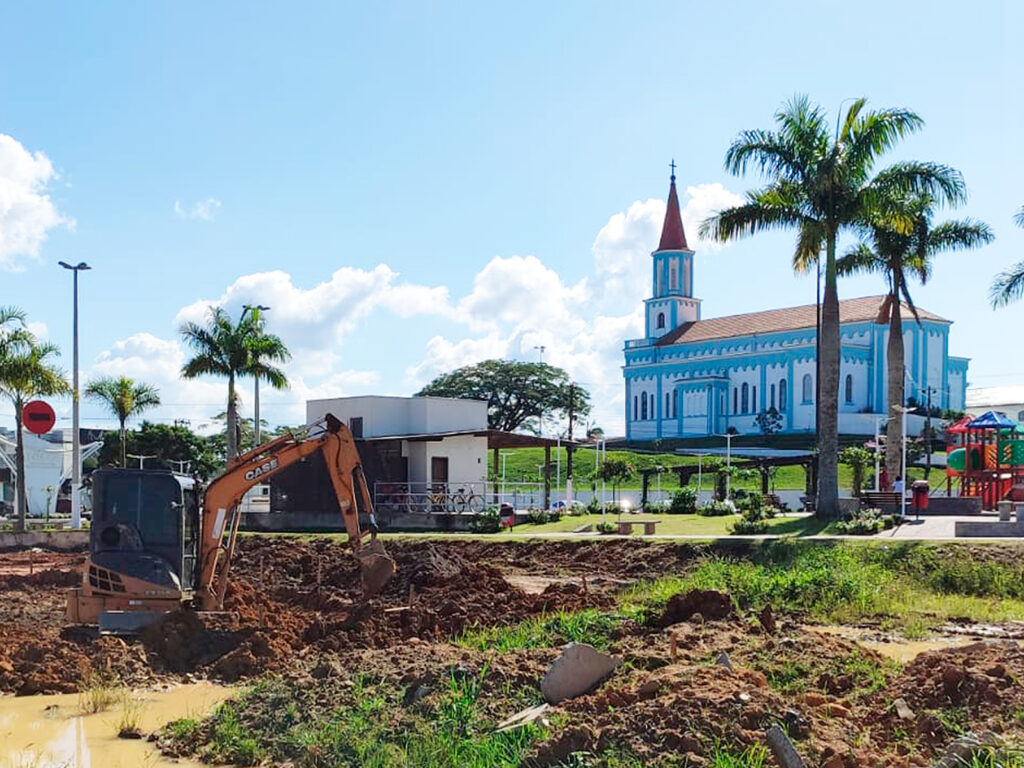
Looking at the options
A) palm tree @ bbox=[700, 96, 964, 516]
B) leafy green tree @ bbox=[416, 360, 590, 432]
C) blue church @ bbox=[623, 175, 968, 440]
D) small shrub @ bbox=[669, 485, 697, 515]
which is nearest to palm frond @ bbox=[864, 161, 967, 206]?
palm tree @ bbox=[700, 96, 964, 516]

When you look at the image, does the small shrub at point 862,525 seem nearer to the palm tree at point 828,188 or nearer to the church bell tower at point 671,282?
the palm tree at point 828,188

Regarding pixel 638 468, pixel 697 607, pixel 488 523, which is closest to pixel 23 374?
pixel 488 523

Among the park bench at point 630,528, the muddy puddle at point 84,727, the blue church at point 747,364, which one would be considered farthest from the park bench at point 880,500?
the blue church at point 747,364

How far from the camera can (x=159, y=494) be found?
57.8ft

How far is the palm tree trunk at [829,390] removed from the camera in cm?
3238

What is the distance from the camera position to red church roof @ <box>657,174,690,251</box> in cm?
10581

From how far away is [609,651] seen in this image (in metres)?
14.2

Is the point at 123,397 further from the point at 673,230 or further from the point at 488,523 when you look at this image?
the point at 673,230

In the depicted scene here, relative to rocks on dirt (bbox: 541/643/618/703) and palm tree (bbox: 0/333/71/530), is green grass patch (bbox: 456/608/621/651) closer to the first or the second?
rocks on dirt (bbox: 541/643/618/703)

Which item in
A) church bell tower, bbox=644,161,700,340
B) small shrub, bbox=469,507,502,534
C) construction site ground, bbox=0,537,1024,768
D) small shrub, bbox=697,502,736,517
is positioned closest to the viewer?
construction site ground, bbox=0,537,1024,768

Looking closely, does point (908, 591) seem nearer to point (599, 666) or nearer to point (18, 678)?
point (599, 666)

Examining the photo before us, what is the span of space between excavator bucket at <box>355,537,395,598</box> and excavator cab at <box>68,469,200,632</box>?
2.73 m

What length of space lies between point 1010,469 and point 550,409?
6719 centimetres

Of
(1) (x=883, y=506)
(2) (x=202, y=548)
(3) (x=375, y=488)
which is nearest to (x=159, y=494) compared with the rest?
(2) (x=202, y=548)
